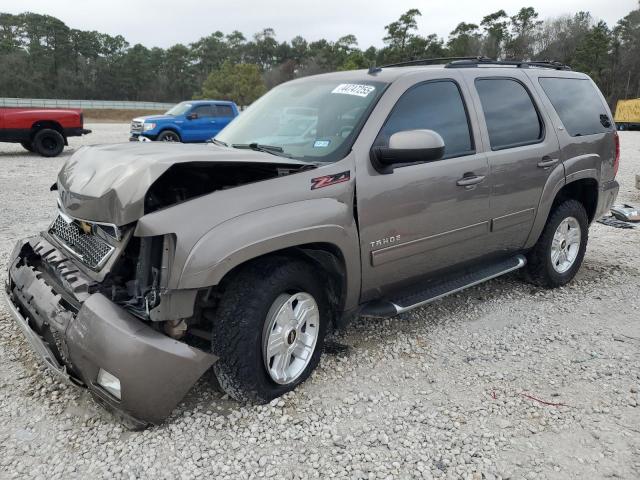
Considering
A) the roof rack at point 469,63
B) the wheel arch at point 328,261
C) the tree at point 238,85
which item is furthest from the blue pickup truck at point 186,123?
the tree at point 238,85

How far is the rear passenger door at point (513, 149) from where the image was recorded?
383 centimetres

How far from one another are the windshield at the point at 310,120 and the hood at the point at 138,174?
366 mm

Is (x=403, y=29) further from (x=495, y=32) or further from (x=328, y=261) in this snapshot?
(x=328, y=261)

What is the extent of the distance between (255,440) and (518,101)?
3260mm

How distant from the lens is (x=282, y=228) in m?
2.66

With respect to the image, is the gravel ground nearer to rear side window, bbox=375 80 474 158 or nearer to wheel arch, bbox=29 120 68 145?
rear side window, bbox=375 80 474 158

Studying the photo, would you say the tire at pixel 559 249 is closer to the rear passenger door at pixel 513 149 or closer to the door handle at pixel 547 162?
the rear passenger door at pixel 513 149

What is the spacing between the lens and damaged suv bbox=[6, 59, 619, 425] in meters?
2.42

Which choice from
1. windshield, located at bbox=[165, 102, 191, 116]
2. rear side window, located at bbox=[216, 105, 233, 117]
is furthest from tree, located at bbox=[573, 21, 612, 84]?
windshield, located at bbox=[165, 102, 191, 116]

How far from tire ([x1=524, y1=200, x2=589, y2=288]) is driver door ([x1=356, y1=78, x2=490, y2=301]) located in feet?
3.14

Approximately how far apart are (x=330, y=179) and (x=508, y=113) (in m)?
1.91

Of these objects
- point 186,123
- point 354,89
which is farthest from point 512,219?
point 186,123

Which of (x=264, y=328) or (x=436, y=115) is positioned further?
(x=436, y=115)

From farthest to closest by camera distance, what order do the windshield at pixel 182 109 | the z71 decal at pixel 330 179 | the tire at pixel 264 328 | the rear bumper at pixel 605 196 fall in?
the windshield at pixel 182 109
the rear bumper at pixel 605 196
the z71 decal at pixel 330 179
the tire at pixel 264 328
